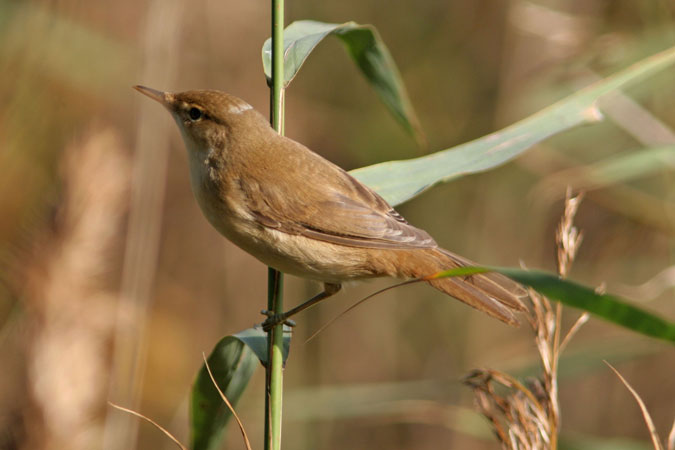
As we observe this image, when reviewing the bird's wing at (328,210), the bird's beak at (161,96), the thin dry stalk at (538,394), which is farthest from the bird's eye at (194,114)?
the thin dry stalk at (538,394)

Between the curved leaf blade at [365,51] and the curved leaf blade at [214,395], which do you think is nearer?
the curved leaf blade at [214,395]

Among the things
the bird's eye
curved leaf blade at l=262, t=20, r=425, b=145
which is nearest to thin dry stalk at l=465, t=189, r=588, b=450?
curved leaf blade at l=262, t=20, r=425, b=145

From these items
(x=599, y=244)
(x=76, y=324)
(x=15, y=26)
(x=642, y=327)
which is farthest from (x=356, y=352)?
(x=642, y=327)

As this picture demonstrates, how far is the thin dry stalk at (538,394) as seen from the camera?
146 centimetres

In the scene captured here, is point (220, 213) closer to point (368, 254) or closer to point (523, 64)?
point (368, 254)

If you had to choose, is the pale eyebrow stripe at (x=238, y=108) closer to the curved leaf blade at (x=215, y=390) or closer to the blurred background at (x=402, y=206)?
the blurred background at (x=402, y=206)

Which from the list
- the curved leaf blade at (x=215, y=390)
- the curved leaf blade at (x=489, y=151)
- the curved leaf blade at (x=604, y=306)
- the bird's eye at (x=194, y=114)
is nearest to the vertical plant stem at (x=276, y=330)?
the curved leaf blade at (x=215, y=390)

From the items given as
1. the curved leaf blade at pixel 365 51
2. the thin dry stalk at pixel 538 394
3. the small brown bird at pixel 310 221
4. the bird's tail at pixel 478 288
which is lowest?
the thin dry stalk at pixel 538 394

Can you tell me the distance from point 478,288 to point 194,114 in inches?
40.4

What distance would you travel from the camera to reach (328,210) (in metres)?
2.08

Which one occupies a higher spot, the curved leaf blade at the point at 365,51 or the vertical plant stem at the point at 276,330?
the curved leaf blade at the point at 365,51

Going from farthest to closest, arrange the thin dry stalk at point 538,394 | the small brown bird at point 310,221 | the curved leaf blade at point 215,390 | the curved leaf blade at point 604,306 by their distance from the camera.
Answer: the small brown bird at point 310,221
the curved leaf blade at point 215,390
the thin dry stalk at point 538,394
the curved leaf blade at point 604,306

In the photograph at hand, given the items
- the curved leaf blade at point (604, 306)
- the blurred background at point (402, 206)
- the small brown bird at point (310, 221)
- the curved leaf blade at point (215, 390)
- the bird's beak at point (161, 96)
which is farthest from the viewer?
the blurred background at point (402, 206)

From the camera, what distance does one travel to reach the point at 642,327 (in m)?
1.10
